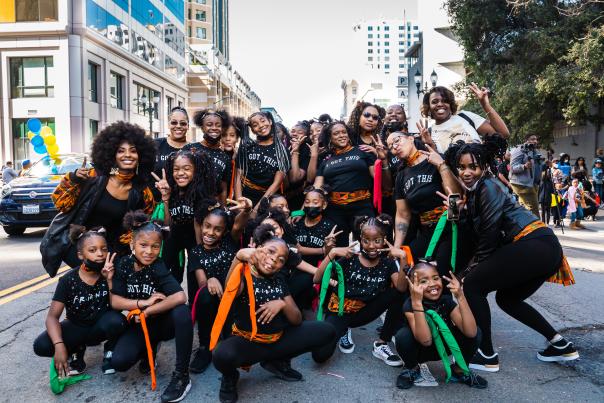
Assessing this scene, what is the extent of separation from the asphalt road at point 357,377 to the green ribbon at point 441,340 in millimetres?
154

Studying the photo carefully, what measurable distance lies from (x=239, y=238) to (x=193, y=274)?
0.58 meters

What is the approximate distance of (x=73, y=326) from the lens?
12.2ft

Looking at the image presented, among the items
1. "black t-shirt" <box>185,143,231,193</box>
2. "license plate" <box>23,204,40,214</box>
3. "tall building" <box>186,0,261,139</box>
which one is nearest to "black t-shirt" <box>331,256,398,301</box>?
"black t-shirt" <box>185,143,231,193</box>

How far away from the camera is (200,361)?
150 inches

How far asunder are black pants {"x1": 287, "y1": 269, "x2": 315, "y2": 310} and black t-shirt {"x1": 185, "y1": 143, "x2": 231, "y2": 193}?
116 centimetres

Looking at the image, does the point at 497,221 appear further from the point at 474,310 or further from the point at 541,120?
the point at 541,120

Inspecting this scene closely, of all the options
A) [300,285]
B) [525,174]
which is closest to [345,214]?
[300,285]

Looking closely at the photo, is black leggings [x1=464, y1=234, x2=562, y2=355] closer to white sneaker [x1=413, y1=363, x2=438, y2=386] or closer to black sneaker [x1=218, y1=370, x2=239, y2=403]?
white sneaker [x1=413, y1=363, x2=438, y2=386]

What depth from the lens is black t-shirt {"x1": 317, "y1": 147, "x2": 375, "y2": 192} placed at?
521cm

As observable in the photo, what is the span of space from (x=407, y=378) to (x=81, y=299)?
2.43 meters

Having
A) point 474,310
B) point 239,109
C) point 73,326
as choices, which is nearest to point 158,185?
point 73,326

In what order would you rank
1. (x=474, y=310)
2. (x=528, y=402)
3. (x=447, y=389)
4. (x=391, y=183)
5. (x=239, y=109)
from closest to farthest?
(x=528, y=402) < (x=447, y=389) < (x=474, y=310) < (x=391, y=183) < (x=239, y=109)

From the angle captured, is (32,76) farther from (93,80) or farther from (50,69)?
(93,80)

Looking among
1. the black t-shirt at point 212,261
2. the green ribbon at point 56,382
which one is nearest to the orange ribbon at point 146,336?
the green ribbon at point 56,382
